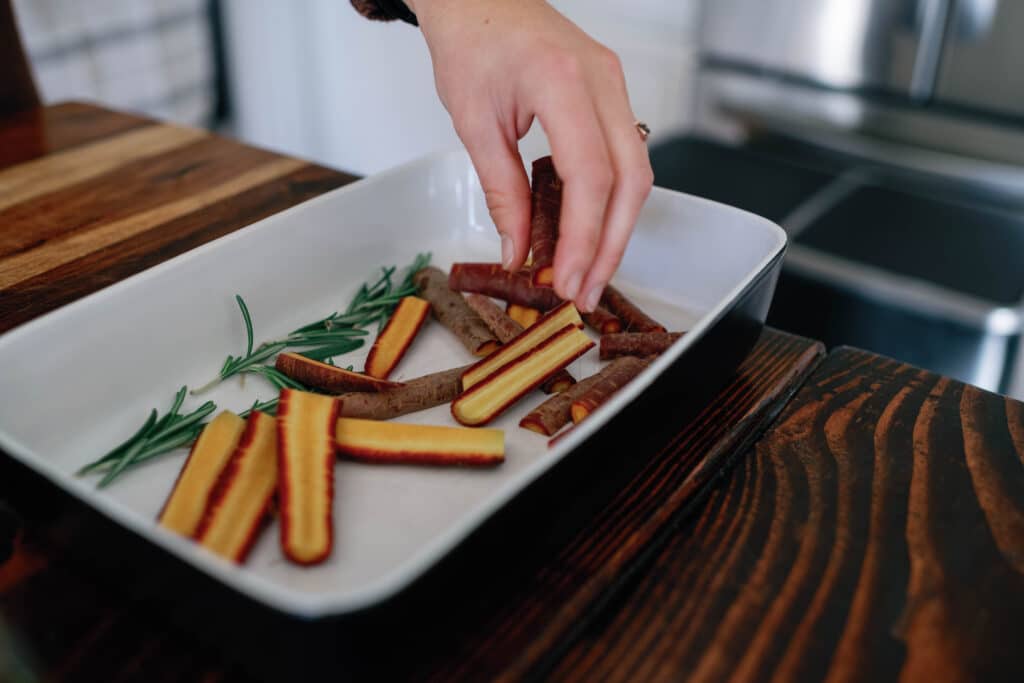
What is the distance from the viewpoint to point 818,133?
7.77 ft

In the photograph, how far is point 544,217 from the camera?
89cm

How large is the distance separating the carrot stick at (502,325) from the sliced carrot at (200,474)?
0.31m

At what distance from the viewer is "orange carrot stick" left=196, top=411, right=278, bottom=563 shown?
2.06ft

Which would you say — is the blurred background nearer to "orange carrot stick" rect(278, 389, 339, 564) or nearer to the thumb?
the thumb

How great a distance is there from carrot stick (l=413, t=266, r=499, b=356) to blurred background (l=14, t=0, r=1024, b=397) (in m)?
0.45

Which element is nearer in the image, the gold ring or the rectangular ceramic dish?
the rectangular ceramic dish

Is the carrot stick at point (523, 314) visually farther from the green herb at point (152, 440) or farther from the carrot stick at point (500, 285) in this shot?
the green herb at point (152, 440)

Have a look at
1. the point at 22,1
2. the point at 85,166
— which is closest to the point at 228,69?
the point at 22,1

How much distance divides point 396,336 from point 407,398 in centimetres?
12

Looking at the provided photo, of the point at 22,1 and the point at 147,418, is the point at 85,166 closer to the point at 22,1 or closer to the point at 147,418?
the point at 147,418

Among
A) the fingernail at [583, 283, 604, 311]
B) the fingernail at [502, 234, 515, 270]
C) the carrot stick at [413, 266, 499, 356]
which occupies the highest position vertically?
the fingernail at [502, 234, 515, 270]

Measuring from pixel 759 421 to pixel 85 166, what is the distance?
1165 millimetres

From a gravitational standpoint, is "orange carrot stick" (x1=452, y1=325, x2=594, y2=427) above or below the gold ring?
below

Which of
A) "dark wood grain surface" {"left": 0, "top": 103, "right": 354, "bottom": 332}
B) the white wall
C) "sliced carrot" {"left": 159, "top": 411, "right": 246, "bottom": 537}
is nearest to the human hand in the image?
"sliced carrot" {"left": 159, "top": 411, "right": 246, "bottom": 537}
